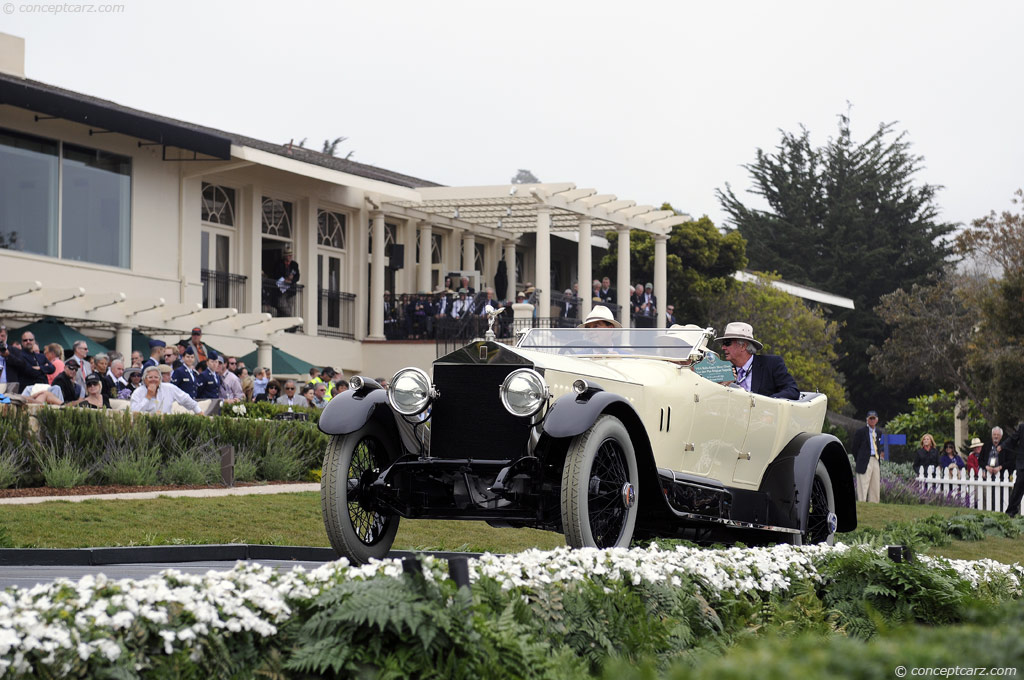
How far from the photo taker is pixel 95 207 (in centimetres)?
2688

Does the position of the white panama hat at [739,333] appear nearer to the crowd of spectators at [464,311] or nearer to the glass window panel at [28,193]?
the glass window panel at [28,193]

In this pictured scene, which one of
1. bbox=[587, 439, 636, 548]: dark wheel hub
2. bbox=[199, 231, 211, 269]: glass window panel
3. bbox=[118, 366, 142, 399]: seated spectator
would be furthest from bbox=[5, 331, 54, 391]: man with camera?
bbox=[199, 231, 211, 269]: glass window panel

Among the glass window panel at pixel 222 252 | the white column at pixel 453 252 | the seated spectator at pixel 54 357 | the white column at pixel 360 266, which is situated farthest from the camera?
the white column at pixel 453 252

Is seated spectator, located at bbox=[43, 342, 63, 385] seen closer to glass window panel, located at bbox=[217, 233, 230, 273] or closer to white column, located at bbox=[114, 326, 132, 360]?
white column, located at bbox=[114, 326, 132, 360]

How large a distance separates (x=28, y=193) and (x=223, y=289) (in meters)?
6.12

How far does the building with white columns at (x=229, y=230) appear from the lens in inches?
979

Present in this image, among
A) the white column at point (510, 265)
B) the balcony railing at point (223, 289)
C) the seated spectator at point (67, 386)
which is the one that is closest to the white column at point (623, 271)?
the white column at point (510, 265)

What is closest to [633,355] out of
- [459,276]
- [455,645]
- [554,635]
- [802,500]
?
[802,500]

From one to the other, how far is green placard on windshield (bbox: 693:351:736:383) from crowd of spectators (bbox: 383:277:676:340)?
20500 millimetres

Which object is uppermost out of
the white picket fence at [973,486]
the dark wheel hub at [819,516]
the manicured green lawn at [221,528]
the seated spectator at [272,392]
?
the seated spectator at [272,392]

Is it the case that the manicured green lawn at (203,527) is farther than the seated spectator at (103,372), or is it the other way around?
the seated spectator at (103,372)

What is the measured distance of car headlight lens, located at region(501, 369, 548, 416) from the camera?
7855mm

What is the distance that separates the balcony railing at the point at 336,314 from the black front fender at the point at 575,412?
26.0 metres

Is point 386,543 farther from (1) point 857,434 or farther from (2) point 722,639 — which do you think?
(1) point 857,434
